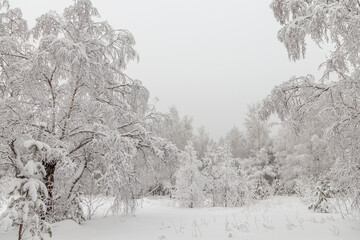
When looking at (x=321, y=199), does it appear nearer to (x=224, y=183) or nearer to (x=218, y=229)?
(x=218, y=229)

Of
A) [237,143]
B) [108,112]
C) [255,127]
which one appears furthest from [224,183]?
[237,143]

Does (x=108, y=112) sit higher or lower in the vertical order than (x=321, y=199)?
higher

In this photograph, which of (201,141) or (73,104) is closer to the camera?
(73,104)

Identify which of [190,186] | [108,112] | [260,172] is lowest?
[190,186]

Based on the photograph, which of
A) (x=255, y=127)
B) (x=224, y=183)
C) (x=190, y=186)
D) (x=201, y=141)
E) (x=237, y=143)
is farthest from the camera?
(x=237, y=143)

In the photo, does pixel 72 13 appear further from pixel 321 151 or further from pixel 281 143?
pixel 281 143

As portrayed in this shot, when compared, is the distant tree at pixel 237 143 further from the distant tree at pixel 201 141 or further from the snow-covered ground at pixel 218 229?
the snow-covered ground at pixel 218 229

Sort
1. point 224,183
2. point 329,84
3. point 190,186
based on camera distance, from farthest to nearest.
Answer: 1. point 224,183
2. point 190,186
3. point 329,84

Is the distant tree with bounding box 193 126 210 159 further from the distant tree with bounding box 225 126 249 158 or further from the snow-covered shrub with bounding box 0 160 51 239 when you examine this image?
the snow-covered shrub with bounding box 0 160 51 239

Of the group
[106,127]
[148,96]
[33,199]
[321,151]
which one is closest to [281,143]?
[321,151]

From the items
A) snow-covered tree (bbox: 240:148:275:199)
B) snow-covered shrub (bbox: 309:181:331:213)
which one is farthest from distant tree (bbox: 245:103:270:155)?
snow-covered shrub (bbox: 309:181:331:213)

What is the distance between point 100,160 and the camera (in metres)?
7.65

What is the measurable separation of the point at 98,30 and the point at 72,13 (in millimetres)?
757

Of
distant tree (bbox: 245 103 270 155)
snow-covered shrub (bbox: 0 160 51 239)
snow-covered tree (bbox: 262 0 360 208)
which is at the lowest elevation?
snow-covered shrub (bbox: 0 160 51 239)
